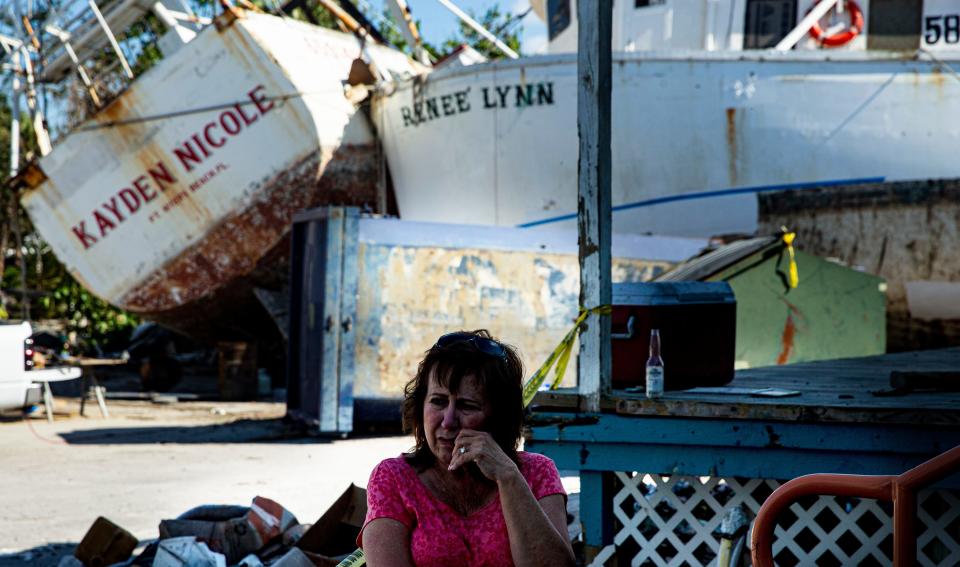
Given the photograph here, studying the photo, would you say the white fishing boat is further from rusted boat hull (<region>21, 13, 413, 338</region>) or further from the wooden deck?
the wooden deck

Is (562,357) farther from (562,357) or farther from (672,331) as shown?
(672,331)

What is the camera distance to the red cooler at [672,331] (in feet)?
16.0

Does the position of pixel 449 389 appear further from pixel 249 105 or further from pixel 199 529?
pixel 249 105

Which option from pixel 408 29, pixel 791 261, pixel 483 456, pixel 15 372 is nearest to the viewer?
pixel 483 456

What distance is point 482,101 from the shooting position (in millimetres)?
14211

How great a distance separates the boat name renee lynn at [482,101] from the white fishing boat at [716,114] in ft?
0.06

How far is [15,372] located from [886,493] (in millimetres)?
10830

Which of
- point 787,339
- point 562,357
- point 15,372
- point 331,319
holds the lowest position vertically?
point 15,372

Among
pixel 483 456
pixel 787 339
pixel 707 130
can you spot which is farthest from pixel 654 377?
pixel 707 130

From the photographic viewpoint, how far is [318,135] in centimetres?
1455

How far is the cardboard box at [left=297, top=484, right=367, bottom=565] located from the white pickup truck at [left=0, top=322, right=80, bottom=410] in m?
7.26

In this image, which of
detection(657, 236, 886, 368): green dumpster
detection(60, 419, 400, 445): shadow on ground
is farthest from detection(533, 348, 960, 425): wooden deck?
detection(60, 419, 400, 445): shadow on ground

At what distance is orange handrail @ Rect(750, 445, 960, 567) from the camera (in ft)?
7.58

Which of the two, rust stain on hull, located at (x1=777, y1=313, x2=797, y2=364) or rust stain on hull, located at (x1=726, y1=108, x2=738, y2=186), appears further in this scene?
rust stain on hull, located at (x1=726, y1=108, x2=738, y2=186)
